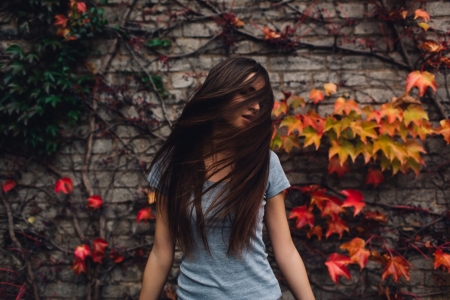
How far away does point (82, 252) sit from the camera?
8.66 ft

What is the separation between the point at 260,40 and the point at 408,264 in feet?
5.78

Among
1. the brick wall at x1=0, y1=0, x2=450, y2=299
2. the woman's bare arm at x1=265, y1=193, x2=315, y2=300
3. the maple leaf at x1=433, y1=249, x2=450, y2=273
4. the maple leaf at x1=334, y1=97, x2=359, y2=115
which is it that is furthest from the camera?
the brick wall at x1=0, y1=0, x2=450, y2=299

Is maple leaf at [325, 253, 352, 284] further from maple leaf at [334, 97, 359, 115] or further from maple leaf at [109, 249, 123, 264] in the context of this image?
maple leaf at [109, 249, 123, 264]

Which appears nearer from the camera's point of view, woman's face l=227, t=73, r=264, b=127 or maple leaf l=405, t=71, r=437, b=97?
woman's face l=227, t=73, r=264, b=127

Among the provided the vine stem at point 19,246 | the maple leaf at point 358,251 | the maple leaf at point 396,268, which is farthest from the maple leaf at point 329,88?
the vine stem at point 19,246

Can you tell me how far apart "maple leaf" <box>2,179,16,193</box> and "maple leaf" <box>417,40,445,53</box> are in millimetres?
2937

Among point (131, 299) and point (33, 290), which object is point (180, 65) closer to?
point (131, 299)

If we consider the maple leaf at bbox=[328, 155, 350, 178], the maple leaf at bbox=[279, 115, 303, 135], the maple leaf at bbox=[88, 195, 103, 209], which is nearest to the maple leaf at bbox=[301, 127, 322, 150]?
the maple leaf at bbox=[279, 115, 303, 135]

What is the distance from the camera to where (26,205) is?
9.05ft

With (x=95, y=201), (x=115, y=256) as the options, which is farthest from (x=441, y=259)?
(x=95, y=201)

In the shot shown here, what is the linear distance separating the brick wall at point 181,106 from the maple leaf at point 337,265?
163 mm

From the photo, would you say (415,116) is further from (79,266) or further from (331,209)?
(79,266)

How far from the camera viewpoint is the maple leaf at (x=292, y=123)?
2518mm

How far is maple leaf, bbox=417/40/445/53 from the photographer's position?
2.47 m
